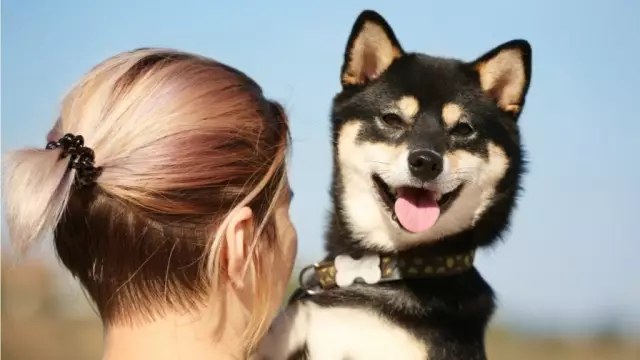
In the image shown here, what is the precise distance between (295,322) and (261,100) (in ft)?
1.74

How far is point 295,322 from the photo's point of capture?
4.81 feet


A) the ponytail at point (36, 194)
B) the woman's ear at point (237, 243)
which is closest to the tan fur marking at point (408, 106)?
the woman's ear at point (237, 243)

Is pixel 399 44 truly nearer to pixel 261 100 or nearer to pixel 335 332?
pixel 261 100

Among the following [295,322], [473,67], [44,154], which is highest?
[473,67]

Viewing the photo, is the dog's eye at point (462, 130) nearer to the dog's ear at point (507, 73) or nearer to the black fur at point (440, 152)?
the black fur at point (440, 152)

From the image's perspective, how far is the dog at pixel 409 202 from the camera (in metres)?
1.42

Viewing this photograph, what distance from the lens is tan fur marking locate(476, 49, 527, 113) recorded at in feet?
5.45

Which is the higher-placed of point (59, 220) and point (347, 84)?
point (347, 84)

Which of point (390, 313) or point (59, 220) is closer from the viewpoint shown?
point (59, 220)

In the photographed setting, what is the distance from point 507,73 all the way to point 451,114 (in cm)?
20

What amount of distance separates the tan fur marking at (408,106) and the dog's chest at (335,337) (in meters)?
0.49

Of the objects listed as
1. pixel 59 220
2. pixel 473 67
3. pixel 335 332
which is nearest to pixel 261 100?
pixel 59 220

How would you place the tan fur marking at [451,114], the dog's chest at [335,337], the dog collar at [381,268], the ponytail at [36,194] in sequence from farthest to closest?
the tan fur marking at [451,114] < the dog collar at [381,268] < the dog's chest at [335,337] < the ponytail at [36,194]

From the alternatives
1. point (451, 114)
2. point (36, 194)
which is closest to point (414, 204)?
point (451, 114)
